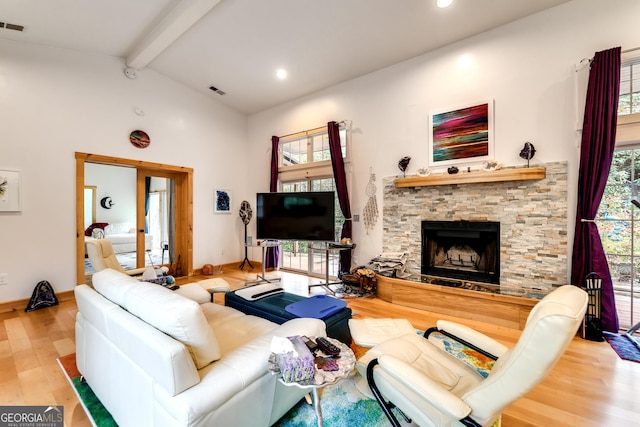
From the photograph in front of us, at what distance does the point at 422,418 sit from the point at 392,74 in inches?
179

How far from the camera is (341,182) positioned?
4.72 m

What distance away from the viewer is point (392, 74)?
433 centimetres

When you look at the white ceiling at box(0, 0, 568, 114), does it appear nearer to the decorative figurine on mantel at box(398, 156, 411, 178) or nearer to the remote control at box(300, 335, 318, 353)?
the decorative figurine on mantel at box(398, 156, 411, 178)

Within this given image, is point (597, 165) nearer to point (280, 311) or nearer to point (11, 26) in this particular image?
point (280, 311)

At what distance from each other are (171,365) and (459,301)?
10.7 ft

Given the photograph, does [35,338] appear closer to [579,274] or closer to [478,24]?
[579,274]

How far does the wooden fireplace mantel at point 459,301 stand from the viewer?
2.96 meters

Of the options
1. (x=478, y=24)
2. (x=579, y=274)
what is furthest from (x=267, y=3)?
(x=579, y=274)

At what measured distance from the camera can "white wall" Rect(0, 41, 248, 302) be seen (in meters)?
3.53

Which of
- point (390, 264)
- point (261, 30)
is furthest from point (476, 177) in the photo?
point (261, 30)

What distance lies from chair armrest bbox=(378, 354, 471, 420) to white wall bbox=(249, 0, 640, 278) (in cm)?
313

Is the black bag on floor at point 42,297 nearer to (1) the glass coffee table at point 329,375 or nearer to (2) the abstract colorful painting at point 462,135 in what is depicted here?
(1) the glass coffee table at point 329,375

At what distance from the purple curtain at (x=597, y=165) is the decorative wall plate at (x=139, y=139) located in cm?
632

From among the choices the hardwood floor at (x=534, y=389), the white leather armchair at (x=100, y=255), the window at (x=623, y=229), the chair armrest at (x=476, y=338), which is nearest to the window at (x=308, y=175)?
the hardwood floor at (x=534, y=389)
